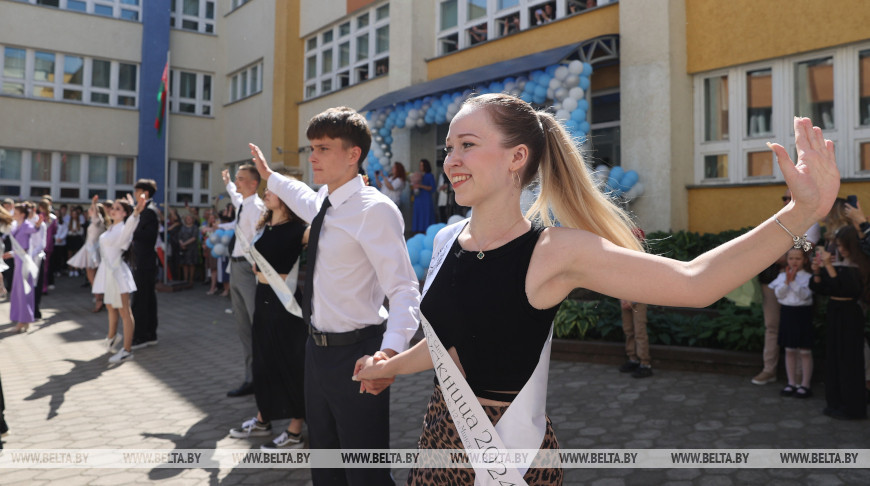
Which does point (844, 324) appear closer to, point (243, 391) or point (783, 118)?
point (243, 391)

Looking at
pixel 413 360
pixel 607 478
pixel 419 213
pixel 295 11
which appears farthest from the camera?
pixel 295 11

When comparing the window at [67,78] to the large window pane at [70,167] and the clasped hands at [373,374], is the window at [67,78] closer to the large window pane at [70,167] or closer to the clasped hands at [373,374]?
the large window pane at [70,167]

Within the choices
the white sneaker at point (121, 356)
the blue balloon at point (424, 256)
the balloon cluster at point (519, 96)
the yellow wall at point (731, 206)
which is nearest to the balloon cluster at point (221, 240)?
the balloon cluster at point (519, 96)

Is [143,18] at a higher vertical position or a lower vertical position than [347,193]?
higher

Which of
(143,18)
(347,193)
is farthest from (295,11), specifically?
(347,193)

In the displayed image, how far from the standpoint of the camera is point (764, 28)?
1036 centimetres

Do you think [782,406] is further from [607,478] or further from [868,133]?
[868,133]

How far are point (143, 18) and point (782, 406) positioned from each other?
88.2 ft

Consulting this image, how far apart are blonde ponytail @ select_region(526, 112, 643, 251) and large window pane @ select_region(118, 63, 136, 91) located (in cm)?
2746

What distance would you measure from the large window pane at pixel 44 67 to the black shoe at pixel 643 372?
2497 cm

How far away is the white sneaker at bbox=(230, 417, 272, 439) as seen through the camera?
5.05m

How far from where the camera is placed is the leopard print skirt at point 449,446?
1.78m

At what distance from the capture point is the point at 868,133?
373 inches

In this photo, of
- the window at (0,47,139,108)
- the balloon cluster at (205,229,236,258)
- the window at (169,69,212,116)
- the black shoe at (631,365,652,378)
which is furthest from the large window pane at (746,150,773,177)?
the window at (0,47,139,108)
